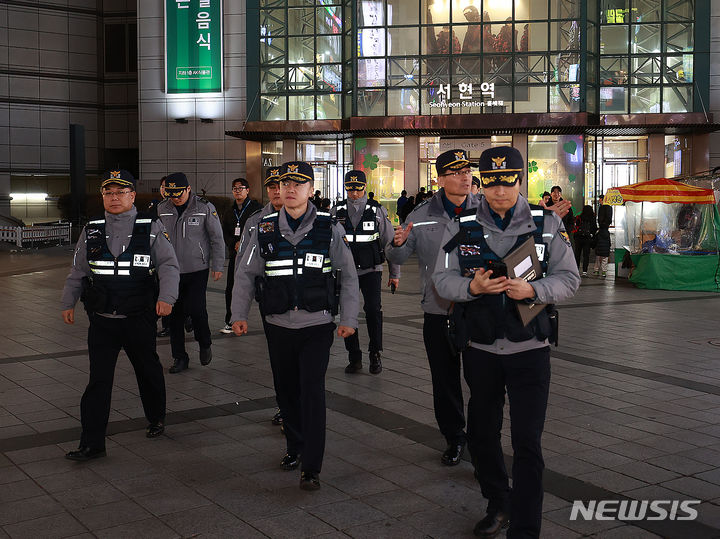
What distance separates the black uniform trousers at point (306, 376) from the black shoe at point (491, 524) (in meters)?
1.14

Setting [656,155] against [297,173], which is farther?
[656,155]

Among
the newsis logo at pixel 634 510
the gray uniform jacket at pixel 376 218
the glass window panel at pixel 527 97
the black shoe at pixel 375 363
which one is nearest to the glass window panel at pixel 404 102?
the glass window panel at pixel 527 97

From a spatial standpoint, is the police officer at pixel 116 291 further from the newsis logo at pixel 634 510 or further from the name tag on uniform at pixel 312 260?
the newsis logo at pixel 634 510

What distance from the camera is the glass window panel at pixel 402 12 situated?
32.0 metres

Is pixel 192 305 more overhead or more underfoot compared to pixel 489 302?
more underfoot

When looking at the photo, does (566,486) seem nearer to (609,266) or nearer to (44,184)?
(609,266)

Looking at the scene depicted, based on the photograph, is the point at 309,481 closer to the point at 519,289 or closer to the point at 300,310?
the point at 300,310

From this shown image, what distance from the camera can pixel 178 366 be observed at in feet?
28.2

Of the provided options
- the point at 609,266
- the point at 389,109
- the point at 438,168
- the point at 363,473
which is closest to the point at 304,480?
the point at 363,473

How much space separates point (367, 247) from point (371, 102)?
2468cm

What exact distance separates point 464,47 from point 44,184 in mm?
24212

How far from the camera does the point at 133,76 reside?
146 feet

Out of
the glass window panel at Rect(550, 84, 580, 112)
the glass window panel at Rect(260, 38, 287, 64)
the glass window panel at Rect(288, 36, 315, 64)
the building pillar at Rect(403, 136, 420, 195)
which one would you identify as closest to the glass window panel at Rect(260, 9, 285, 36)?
the glass window panel at Rect(260, 38, 287, 64)

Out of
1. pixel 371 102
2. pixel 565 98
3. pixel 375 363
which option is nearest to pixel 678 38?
pixel 565 98
